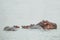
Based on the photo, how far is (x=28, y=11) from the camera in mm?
1445

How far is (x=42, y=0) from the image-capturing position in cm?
144

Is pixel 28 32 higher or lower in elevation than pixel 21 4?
lower

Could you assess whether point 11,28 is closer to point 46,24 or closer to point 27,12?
point 27,12

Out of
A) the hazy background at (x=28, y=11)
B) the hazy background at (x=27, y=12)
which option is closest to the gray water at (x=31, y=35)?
the hazy background at (x=27, y=12)

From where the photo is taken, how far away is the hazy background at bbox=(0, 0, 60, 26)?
4.69 feet

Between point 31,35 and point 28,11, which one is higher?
point 28,11

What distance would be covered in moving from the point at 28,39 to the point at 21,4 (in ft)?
1.24

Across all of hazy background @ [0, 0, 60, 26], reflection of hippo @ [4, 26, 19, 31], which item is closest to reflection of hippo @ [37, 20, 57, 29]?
hazy background @ [0, 0, 60, 26]

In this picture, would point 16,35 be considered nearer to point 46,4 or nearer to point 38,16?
point 38,16

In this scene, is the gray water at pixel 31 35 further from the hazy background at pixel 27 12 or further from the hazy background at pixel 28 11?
the hazy background at pixel 28 11

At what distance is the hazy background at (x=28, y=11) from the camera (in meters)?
1.43

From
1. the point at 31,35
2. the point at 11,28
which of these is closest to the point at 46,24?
the point at 31,35

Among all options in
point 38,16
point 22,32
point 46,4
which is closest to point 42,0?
point 46,4

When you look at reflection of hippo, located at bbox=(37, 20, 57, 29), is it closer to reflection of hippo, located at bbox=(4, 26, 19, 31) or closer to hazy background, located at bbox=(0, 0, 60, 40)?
→ hazy background, located at bbox=(0, 0, 60, 40)
